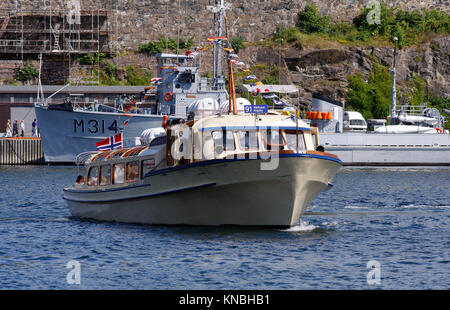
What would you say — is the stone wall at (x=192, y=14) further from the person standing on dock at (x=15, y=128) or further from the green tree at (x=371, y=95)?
the person standing on dock at (x=15, y=128)

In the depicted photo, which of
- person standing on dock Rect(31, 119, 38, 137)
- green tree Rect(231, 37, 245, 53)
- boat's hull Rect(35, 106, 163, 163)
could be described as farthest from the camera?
green tree Rect(231, 37, 245, 53)

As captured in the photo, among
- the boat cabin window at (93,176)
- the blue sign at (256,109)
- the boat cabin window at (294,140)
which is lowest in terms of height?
the boat cabin window at (93,176)

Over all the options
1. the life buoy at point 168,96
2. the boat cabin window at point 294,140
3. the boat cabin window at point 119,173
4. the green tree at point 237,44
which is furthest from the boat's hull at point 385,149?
the boat cabin window at point 294,140

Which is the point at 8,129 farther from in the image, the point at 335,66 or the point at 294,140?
the point at 294,140

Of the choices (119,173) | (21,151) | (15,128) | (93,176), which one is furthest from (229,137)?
(15,128)

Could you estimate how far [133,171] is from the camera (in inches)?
1097

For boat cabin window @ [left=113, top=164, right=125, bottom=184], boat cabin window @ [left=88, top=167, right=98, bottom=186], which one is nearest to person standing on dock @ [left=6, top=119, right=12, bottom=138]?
boat cabin window @ [left=88, top=167, right=98, bottom=186]

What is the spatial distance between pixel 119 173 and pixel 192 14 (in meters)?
53.9

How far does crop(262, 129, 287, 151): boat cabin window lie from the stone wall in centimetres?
5326

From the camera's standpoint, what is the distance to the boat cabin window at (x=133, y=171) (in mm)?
27625

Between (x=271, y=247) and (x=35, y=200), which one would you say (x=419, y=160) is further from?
(x=271, y=247)

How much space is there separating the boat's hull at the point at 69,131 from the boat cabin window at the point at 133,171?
106ft

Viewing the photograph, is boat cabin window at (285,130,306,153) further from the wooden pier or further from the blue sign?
the wooden pier

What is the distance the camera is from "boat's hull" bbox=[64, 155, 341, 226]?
2447 centimetres
